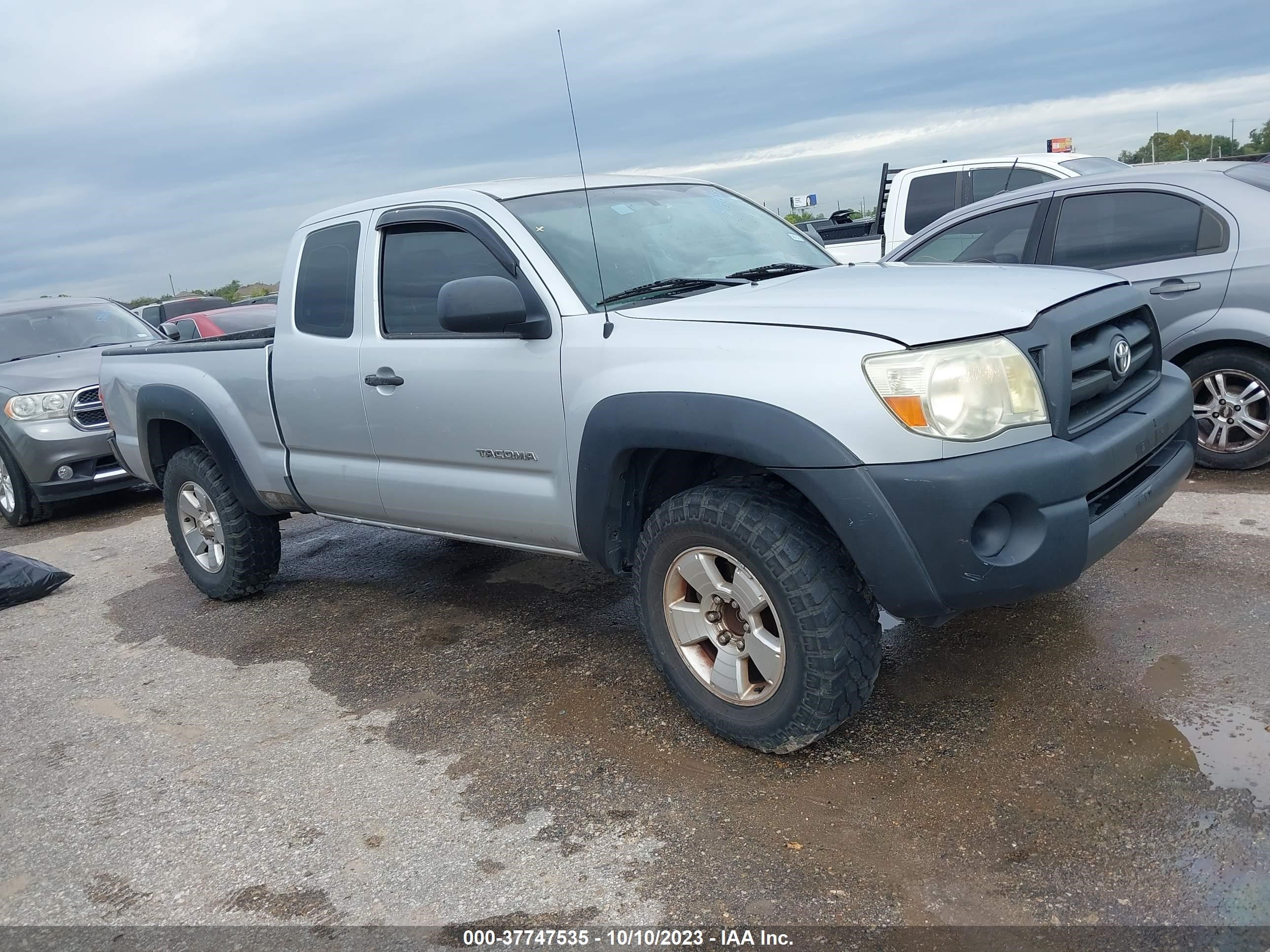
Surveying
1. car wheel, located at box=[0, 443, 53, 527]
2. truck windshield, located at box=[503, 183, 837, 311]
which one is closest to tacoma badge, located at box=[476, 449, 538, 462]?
truck windshield, located at box=[503, 183, 837, 311]

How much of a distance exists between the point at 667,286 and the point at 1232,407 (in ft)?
11.8

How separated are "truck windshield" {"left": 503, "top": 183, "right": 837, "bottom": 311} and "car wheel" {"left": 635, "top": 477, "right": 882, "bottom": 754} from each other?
0.93 metres

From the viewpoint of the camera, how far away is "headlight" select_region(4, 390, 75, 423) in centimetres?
818

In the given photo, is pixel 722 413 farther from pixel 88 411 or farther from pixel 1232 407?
pixel 88 411

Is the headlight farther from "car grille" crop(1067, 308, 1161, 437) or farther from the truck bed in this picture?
"car grille" crop(1067, 308, 1161, 437)

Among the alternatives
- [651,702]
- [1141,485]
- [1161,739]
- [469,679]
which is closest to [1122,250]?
[1141,485]

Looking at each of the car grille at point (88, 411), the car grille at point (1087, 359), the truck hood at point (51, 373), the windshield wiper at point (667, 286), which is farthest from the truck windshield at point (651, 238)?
the car grille at point (88, 411)

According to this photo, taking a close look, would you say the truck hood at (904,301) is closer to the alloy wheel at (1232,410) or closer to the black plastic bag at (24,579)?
the alloy wheel at (1232,410)

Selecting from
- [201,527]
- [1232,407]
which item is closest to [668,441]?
[201,527]

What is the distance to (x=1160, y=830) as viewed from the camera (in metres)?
2.71

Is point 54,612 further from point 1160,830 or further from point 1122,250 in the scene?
point 1122,250

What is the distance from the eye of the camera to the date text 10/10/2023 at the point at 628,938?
2.49m

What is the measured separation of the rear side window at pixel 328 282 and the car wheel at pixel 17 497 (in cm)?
482

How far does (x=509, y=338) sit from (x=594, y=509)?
0.73 metres
